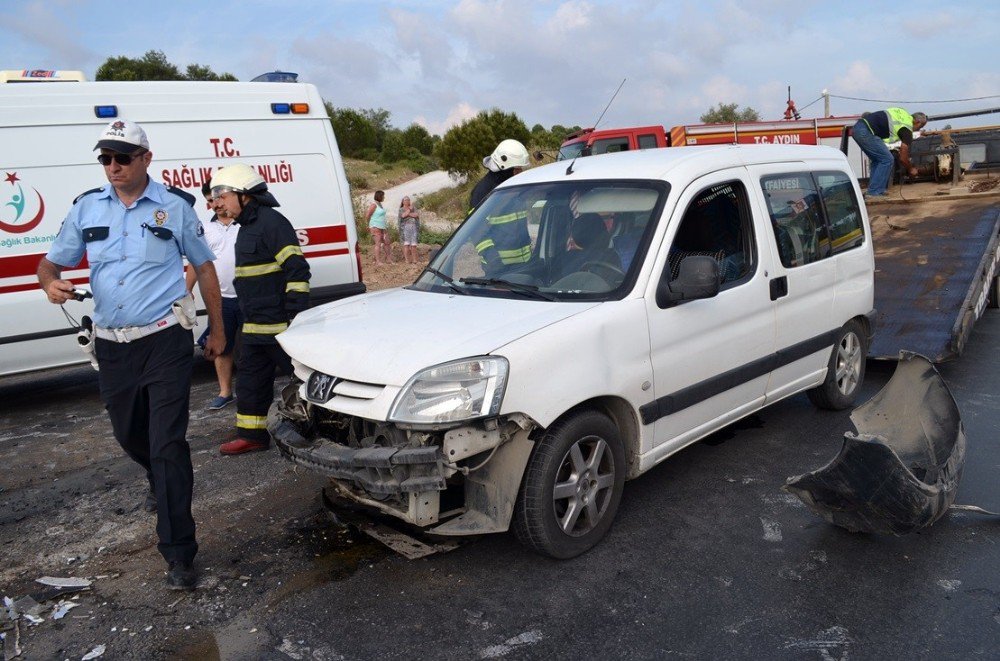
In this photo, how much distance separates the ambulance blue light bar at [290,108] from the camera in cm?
746

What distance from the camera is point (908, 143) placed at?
34.2ft

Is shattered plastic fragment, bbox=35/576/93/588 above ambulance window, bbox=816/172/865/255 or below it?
below

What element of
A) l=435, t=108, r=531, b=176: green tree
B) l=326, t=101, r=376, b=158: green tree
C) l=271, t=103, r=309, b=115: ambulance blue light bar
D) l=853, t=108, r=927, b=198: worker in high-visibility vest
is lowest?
l=853, t=108, r=927, b=198: worker in high-visibility vest

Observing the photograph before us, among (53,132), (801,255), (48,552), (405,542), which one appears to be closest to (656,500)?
(405,542)

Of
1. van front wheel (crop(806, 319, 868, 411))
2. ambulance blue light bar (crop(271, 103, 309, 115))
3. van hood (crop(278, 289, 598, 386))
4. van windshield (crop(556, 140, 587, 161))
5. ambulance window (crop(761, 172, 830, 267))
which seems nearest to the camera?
van hood (crop(278, 289, 598, 386))

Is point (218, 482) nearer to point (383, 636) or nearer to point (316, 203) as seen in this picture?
point (383, 636)

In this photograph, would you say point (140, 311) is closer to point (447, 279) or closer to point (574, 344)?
point (447, 279)

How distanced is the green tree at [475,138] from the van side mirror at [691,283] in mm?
39857

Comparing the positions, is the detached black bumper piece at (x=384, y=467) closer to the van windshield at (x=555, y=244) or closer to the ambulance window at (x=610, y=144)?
the van windshield at (x=555, y=244)

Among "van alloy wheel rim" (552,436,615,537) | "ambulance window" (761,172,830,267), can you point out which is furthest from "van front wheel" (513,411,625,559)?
"ambulance window" (761,172,830,267)

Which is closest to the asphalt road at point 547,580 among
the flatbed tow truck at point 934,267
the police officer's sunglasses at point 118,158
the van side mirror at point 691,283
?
the van side mirror at point 691,283

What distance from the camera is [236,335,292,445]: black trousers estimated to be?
5.28 meters

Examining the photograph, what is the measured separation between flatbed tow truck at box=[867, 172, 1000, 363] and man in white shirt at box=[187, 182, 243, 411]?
16.1ft

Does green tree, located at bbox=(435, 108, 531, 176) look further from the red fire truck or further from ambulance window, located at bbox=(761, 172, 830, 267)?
ambulance window, located at bbox=(761, 172, 830, 267)
